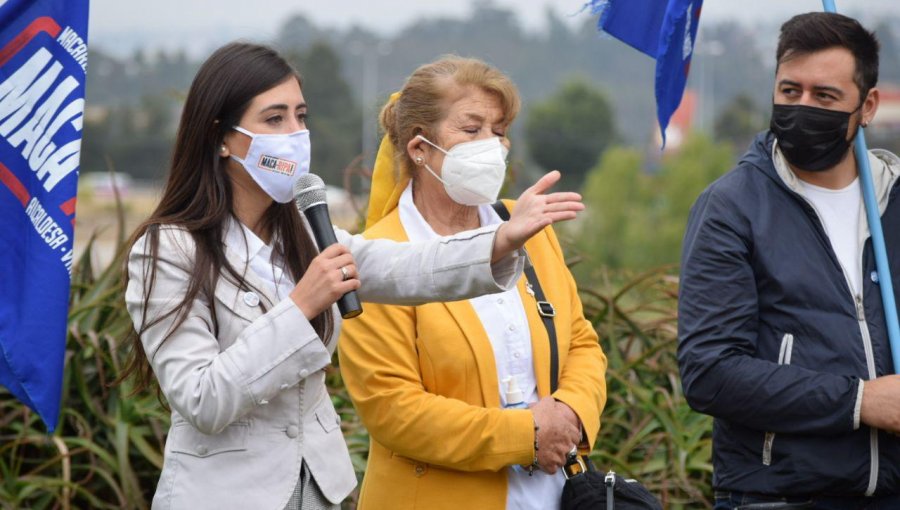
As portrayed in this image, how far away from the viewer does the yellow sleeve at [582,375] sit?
3.68 meters

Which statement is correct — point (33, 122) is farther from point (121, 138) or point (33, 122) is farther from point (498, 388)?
point (121, 138)

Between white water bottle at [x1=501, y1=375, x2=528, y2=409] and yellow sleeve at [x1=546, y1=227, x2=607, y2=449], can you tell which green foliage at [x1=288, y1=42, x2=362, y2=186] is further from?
white water bottle at [x1=501, y1=375, x2=528, y2=409]

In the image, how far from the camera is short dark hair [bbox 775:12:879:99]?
3.77m

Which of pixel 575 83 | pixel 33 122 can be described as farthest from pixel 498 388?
pixel 575 83

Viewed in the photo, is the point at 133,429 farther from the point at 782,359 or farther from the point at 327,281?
the point at 782,359

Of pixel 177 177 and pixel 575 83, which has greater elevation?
pixel 177 177

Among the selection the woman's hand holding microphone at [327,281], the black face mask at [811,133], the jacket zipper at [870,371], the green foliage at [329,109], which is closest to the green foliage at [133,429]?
the jacket zipper at [870,371]

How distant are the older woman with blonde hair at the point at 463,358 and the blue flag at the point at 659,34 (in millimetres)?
686

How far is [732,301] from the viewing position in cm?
360

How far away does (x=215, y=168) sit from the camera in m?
3.22

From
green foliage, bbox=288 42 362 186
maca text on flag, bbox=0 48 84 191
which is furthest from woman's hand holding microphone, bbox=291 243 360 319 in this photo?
green foliage, bbox=288 42 362 186

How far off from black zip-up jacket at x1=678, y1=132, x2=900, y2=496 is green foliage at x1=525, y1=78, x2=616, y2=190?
32.2m

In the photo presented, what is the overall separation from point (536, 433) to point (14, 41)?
1896mm

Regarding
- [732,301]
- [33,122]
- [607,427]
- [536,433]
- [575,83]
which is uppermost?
[33,122]
